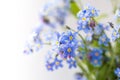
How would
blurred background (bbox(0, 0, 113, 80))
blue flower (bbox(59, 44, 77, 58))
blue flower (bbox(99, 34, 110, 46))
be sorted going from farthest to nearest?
blurred background (bbox(0, 0, 113, 80)) < blue flower (bbox(99, 34, 110, 46)) < blue flower (bbox(59, 44, 77, 58))

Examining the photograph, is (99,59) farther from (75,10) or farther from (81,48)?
(75,10)

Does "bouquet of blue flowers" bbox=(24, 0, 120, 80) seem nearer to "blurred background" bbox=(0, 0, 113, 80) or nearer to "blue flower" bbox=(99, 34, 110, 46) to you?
"blue flower" bbox=(99, 34, 110, 46)

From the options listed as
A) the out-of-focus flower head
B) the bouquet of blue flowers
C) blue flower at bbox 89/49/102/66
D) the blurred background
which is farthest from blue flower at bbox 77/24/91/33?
the blurred background

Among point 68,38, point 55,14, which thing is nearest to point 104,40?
point 68,38

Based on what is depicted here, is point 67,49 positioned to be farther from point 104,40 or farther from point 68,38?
point 104,40

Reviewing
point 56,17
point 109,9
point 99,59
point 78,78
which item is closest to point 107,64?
point 99,59

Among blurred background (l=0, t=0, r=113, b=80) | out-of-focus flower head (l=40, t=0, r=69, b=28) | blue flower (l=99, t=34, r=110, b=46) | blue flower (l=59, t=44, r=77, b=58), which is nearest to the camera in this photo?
blue flower (l=59, t=44, r=77, b=58)

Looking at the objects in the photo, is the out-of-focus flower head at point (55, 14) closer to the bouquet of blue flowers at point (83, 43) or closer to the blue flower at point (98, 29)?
the bouquet of blue flowers at point (83, 43)

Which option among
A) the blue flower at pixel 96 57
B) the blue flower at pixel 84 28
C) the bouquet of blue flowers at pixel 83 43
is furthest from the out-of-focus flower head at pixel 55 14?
the blue flower at pixel 84 28
